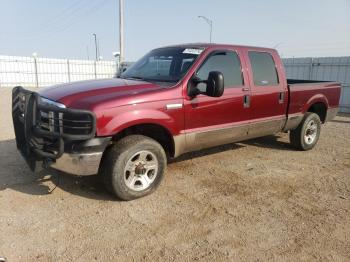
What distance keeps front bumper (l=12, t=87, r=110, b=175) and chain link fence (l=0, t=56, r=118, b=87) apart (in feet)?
76.5

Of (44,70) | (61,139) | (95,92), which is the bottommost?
(44,70)

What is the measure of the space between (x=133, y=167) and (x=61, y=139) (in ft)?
3.08

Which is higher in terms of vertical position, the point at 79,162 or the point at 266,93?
the point at 266,93

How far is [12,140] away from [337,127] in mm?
8349

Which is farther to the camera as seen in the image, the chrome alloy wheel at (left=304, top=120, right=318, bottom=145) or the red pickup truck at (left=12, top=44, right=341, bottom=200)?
the chrome alloy wheel at (left=304, top=120, right=318, bottom=145)

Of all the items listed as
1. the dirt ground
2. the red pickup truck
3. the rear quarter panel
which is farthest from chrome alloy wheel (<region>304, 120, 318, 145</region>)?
the dirt ground

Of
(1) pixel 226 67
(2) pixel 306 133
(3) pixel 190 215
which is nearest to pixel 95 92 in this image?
(3) pixel 190 215

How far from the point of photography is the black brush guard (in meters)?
3.73

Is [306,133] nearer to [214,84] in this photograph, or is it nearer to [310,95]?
[310,95]

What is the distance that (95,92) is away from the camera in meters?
4.13

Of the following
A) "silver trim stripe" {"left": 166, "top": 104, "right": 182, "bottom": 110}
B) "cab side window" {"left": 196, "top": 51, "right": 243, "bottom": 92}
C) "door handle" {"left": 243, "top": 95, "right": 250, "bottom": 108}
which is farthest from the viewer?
"door handle" {"left": 243, "top": 95, "right": 250, "bottom": 108}

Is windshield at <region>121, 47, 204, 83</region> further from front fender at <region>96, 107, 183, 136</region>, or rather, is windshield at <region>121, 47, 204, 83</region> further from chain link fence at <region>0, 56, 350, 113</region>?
chain link fence at <region>0, 56, 350, 113</region>

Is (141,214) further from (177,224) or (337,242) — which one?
(337,242)

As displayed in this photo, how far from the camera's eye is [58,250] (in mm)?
3133
